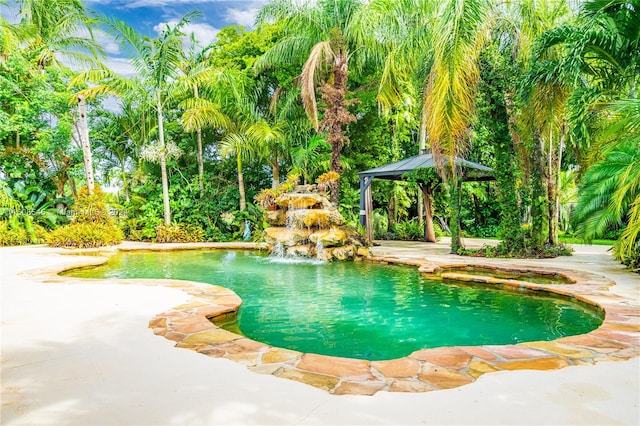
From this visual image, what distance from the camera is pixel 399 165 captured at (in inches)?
450

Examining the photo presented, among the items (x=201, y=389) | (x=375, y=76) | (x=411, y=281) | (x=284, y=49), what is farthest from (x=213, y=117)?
(x=201, y=389)

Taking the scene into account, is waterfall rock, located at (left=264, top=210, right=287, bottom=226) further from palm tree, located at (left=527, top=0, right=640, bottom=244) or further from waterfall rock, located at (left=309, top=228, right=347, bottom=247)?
palm tree, located at (left=527, top=0, right=640, bottom=244)

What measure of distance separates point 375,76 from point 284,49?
3.24 m

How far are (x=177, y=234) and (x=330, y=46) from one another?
25.6 ft

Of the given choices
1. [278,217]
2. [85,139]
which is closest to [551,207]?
[278,217]

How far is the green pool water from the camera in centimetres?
363

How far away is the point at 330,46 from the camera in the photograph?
11.9 metres

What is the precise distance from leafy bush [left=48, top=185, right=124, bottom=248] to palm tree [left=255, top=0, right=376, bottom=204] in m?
6.86

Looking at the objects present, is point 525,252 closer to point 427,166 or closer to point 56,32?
point 427,166

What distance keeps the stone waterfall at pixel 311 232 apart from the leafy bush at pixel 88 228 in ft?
17.4

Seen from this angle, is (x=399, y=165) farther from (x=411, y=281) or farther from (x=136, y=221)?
(x=136, y=221)

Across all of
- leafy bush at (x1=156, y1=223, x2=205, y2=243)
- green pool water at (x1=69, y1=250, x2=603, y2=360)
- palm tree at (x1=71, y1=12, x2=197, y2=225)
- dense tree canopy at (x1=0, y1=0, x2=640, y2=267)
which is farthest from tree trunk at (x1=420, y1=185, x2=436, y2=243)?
palm tree at (x1=71, y1=12, x2=197, y2=225)

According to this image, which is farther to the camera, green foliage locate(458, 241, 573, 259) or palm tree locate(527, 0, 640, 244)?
green foliage locate(458, 241, 573, 259)

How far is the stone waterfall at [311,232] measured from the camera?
9273mm
